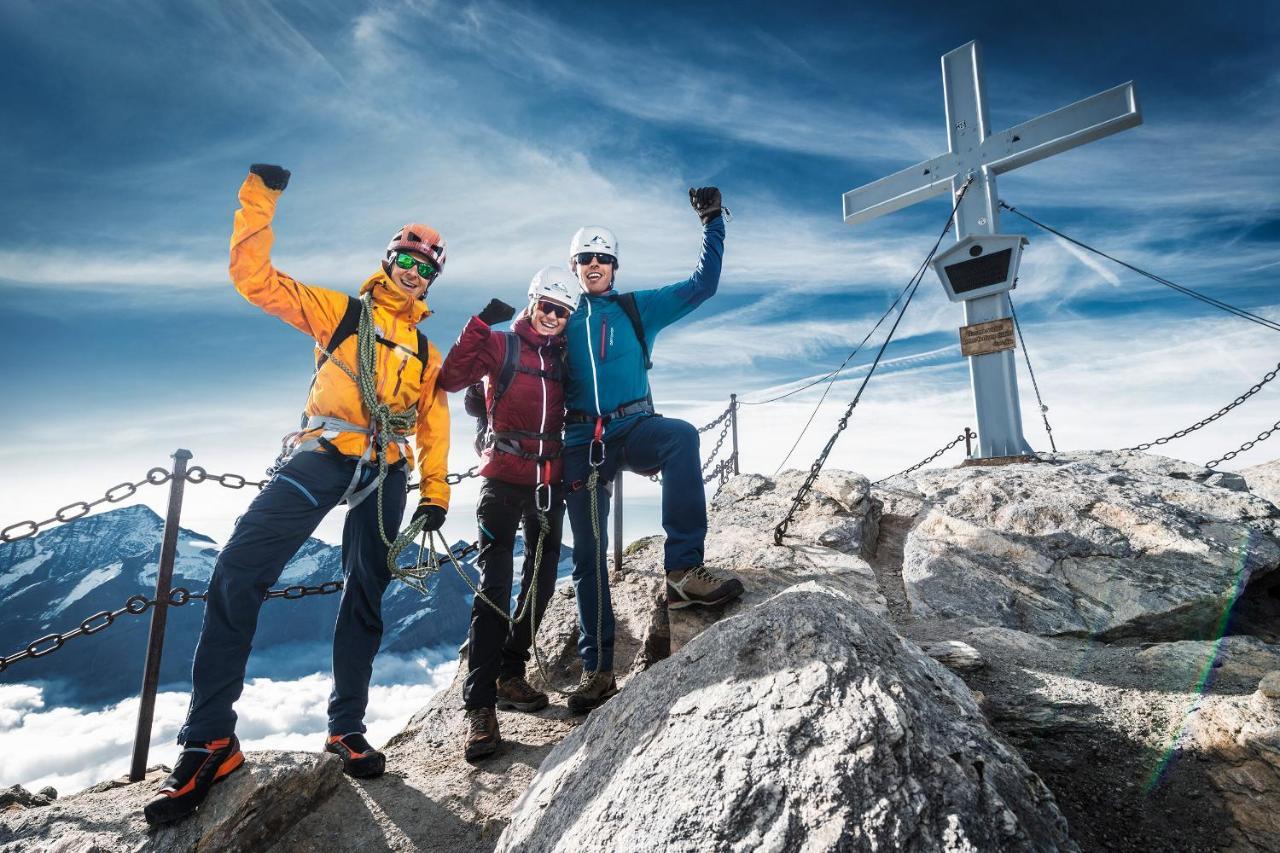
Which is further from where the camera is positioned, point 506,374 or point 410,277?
point 506,374

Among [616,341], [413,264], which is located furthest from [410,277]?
[616,341]

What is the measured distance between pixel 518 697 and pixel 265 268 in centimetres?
308

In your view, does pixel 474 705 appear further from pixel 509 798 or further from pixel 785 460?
pixel 785 460

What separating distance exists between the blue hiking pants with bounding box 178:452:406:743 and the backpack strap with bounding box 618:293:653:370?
1.70 metres

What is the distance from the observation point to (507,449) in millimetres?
3953

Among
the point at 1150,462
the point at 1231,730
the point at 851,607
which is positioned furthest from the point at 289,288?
the point at 1150,462

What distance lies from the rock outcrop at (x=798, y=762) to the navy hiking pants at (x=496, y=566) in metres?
1.55

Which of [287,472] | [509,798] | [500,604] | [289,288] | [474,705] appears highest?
[289,288]

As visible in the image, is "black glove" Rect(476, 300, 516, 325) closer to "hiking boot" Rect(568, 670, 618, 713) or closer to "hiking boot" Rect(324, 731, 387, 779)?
"hiking boot" Rect(568, 670, 618, 713)

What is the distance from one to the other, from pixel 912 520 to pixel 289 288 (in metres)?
5.93

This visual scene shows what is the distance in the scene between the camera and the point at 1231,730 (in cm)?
231

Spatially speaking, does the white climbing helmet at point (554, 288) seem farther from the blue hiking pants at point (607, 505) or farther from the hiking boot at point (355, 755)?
the hiking boot at point (355, 755)

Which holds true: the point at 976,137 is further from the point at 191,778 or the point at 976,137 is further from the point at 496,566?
the point at 191,778

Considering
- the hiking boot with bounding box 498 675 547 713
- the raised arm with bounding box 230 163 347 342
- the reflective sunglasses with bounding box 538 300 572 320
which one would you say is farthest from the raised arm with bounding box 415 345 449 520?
the hiking boot with bounding box 498 675 547 713
